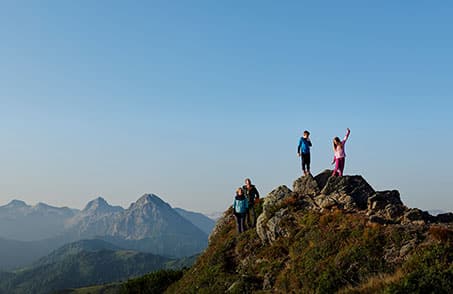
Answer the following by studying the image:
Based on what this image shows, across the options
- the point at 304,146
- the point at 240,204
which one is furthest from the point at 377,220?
the point at 240,204

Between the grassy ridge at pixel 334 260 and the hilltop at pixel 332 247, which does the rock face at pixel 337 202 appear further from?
the grassy ridge at pixel 334 260

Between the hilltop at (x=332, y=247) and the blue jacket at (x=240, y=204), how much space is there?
1.54m

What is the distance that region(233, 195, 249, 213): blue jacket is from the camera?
2798cm

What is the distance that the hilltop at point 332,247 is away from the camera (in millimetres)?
16188

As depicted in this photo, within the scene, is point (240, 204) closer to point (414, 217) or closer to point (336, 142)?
point (336, 142)

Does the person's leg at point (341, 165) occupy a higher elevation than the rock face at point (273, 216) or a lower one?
higher

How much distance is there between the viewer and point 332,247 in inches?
803

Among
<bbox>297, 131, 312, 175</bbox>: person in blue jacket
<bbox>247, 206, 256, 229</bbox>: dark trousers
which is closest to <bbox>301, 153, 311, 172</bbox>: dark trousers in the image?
<bbox>297, 131, 312, 175</bbox>: person in blue jacket

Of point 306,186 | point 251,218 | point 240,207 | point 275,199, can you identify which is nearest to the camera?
Result: point 240,207

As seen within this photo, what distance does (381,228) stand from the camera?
783 inches

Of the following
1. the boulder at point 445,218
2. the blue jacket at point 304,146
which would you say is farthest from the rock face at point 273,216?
the boulder at point 445,218

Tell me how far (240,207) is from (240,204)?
11.3 inches

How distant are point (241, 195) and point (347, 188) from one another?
7.26 meters

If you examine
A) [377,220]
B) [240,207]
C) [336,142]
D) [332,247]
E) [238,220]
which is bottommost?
[332,247]
